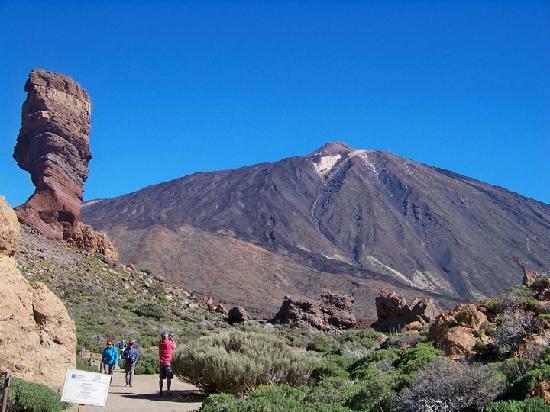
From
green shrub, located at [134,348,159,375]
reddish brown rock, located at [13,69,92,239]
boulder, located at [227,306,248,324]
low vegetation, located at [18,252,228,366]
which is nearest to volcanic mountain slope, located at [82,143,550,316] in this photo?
low vegetation, located at [18,252,228,366]

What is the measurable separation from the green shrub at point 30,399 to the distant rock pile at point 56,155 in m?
24.7

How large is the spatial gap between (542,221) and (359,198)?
4467 cm

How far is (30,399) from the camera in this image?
8000 millimetres

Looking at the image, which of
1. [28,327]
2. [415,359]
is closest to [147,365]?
[28,327]

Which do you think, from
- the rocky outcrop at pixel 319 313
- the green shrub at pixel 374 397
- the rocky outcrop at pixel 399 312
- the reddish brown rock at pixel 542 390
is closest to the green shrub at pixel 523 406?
the reddish brown rock at pixel 542 390

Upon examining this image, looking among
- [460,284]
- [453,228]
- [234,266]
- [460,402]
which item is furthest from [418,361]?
[453,228]

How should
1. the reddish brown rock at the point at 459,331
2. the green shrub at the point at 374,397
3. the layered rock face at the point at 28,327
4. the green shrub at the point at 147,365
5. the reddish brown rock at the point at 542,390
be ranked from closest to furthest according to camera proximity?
the reddish brown rock at the point at 542,390 → the green shrub at the point at 374,397 → the layered rock face at the point at 28,327 → the reddish brown rock at the point at 459,331 → the green shrub at the point at 147,365

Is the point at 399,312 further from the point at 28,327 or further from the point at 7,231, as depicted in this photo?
the point at 7,231

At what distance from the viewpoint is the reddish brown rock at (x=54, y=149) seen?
105 feet

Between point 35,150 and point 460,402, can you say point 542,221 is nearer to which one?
point 35,150

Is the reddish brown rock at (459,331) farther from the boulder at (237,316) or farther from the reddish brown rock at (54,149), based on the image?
the reddish brown rock at (54,149)

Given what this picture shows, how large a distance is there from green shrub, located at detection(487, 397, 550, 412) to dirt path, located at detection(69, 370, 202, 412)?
18.2 ft

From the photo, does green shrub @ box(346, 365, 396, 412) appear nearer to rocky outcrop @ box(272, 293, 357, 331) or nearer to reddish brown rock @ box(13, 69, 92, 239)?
rocky outcrop @ box(272, 293, 357, 331)

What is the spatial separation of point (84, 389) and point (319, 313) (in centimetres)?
2875
